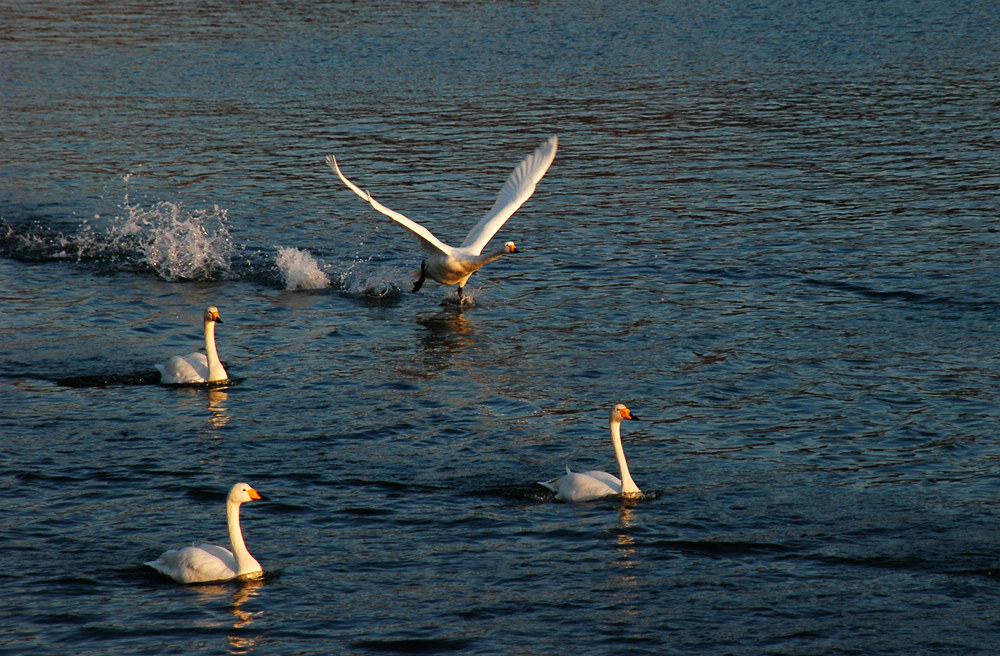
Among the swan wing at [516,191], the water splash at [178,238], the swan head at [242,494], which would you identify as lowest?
the swan head at [242,494]

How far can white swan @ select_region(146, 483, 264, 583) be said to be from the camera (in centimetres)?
980

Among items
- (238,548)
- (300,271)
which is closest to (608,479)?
(238,548)

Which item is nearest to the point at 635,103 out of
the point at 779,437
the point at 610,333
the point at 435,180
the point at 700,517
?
the point at 435,180

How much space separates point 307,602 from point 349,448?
300 centimetres

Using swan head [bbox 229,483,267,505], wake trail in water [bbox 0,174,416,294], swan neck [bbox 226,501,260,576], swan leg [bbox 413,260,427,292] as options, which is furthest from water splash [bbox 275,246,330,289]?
swan neck [bbox 226,501,260,576]

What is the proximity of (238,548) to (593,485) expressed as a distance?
3.00 metres

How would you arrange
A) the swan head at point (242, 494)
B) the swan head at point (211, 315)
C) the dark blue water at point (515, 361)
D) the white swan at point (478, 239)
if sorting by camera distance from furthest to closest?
the white swan at point (478, 239) → the swan head at point (211, 315) → the swan head at point (242, 494) → the dark blue water at point (515, 361)

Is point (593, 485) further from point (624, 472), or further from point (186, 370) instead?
point (186, 370)

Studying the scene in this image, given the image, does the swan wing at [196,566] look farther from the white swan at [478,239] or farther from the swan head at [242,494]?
the white swan at [478,239]

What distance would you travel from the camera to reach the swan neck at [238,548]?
9.88m

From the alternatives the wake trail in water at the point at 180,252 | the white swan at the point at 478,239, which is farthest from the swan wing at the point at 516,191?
the wake trail in water at the point at 180,252

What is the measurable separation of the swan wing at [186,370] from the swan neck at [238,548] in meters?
4.48

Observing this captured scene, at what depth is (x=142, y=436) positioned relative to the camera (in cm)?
1275

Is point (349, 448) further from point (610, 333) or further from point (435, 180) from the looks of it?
point (435, 180)
